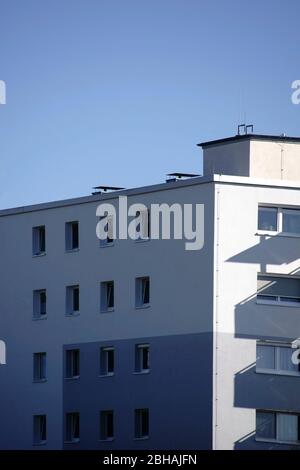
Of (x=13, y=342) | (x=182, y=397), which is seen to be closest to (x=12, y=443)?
(x=13, y=342)

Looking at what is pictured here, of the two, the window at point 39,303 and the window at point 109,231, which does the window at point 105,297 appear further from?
the window at point 39,303

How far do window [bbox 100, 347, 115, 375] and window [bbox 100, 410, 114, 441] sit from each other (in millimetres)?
1774

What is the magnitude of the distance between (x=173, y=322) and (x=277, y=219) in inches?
245

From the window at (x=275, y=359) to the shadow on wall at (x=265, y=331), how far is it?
1.03 ft

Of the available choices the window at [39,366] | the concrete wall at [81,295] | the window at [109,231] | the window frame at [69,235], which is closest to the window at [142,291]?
the concrete wall at [81,295]

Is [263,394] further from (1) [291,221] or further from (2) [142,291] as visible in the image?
(1) [291,221]

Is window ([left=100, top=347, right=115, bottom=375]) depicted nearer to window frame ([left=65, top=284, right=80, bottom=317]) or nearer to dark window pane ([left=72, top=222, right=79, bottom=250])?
window frame ([left=65, top=284, right=80, bottom=317])

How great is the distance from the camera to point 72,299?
103625mm

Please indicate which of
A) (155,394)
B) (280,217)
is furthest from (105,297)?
(280,217)

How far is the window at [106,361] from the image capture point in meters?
101

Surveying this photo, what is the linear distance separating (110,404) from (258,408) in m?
7.34

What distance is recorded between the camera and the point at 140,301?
100000 millimetres

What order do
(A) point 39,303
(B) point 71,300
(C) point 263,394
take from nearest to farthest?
1. (C) point 263,394
2. (B) point 71,300
3. (A) point 39,303
